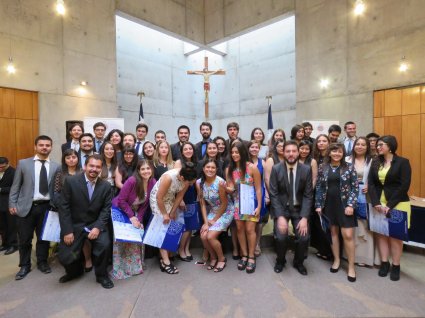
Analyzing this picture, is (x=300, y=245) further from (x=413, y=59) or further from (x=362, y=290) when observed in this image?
(x=413, y=59)

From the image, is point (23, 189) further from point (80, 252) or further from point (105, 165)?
point (80, 252)

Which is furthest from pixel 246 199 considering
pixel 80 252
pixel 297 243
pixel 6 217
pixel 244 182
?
pixel 6 217

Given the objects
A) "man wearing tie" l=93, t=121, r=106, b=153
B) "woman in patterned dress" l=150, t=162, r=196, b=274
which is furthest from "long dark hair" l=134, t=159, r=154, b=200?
"man wearing tie" l=93, t=121, r=106, b=153

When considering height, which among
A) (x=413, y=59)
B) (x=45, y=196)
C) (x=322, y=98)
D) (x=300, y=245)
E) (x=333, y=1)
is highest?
(x=333, y=1)

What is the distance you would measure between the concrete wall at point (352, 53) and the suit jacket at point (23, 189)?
21.2ft

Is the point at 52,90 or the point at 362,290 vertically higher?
the point at 52,90

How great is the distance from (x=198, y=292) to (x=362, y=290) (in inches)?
65.4

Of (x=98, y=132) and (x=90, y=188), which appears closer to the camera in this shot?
(x=90, y=188)

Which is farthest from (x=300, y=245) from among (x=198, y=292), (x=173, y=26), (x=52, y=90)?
(x=173, y=26)

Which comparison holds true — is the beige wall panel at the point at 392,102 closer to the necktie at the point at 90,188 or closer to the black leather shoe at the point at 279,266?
the black leather shoe at the point at 279,266

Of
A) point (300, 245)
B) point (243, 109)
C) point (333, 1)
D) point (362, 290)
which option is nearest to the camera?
point (362, 290)

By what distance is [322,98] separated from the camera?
692 cm

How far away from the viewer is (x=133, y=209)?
304 centimetres

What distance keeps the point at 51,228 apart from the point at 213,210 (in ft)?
6.14
